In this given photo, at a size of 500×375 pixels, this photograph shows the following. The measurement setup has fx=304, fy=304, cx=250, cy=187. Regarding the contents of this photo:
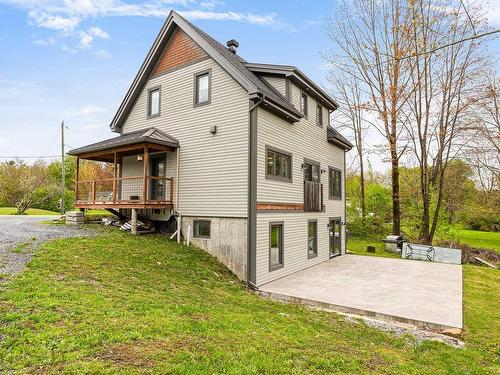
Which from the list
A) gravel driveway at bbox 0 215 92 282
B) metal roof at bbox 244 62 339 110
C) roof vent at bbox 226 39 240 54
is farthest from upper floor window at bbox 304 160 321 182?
gravel driveway at bbox 0 215 92 282

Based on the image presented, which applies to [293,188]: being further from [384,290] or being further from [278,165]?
[384,290]

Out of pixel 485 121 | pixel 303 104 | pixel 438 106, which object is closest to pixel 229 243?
pixel 303 104

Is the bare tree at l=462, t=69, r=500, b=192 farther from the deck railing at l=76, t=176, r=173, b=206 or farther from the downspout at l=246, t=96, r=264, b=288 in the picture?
the deck railing at l=76, t=176, r=173, b=206

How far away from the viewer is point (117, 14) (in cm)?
1452

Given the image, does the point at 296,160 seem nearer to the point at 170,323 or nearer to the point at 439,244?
the point at 170,323

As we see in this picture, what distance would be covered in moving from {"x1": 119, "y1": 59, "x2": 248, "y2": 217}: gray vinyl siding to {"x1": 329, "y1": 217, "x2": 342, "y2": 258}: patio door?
7.51 m

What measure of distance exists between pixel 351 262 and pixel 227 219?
23.5 feet

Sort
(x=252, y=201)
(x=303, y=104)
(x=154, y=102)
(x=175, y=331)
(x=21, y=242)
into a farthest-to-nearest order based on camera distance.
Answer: (x=154, y=102) < (x=303, y=104) < (x=252, y=201) < (x=21, y=242) < (x=175, y=331)

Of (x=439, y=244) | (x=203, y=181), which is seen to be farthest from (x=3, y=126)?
(x=439, y=244)

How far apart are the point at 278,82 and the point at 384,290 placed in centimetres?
843

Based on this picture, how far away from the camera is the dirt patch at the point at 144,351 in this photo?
345 centimetres

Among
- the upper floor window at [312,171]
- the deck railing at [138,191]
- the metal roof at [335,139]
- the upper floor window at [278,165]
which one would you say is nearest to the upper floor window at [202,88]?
the upper floor window at [278,165]

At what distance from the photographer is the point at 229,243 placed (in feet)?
33.0

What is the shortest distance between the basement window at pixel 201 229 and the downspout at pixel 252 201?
6.41 ft
